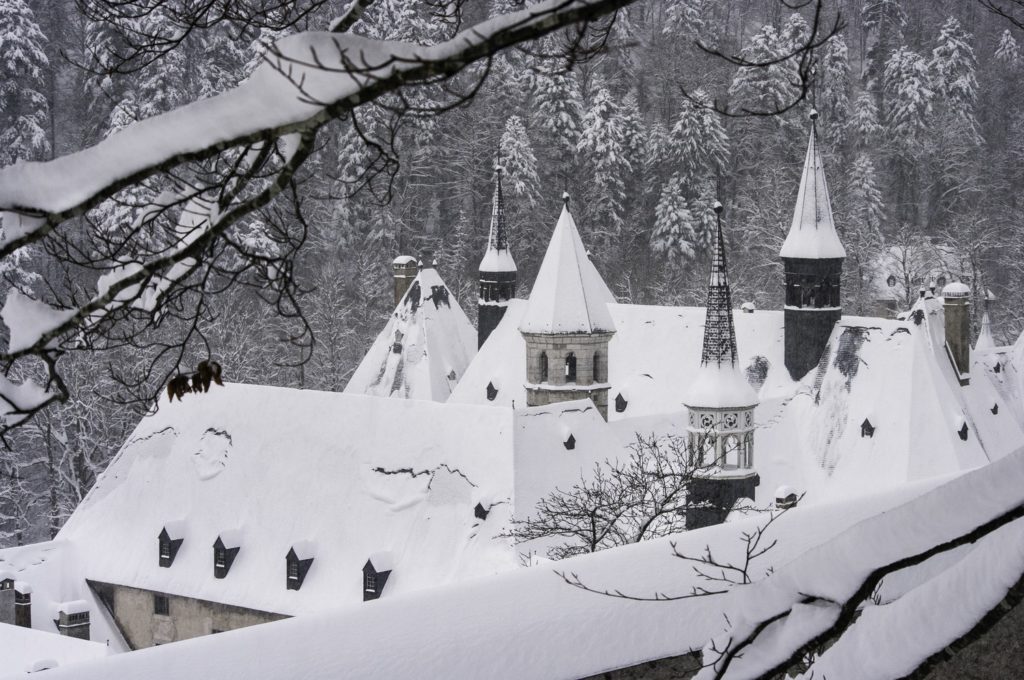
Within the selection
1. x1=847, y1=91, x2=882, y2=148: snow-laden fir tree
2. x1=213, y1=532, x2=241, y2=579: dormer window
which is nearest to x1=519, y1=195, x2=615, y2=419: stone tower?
x1=213, y1=532, x2=241, y2=579: dormer window

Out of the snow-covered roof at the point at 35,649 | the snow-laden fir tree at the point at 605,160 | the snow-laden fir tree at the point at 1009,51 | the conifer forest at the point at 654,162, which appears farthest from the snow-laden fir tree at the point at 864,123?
the snow-covered roof at the point at 35,649

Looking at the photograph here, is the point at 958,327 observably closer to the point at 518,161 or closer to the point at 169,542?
the point at 518,161

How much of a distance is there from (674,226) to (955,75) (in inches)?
546

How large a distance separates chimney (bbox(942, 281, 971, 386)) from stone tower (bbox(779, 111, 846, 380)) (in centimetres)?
464

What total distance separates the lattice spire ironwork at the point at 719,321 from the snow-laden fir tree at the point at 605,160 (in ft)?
78.7

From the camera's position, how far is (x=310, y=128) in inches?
143

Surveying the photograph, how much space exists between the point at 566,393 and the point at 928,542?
24048 mm

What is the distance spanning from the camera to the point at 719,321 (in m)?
24.9

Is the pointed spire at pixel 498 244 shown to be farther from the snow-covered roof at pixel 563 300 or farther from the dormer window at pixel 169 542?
the dormer window at pixel 169 542

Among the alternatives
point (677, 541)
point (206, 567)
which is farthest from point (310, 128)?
point (206, 567)

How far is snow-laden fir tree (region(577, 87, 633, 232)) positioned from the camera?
161 feet

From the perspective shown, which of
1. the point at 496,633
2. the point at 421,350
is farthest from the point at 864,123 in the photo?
the point at 496,633

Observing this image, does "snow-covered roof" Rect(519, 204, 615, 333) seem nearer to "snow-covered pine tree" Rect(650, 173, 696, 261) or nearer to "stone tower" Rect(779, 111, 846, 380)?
"stone tower" Rect(779, 111, 846, 380)

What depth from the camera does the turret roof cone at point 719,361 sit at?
24453mm
